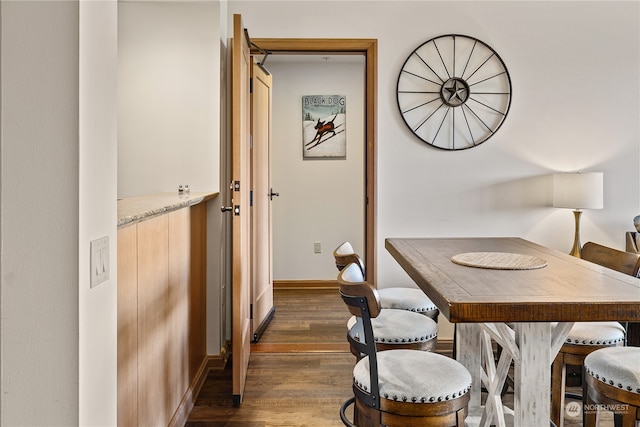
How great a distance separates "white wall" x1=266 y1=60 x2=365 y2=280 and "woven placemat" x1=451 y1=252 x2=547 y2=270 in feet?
10.6

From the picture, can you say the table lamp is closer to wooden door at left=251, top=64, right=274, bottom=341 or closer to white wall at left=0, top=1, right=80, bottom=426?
wooden door at left=251, top=64, right=274, bottom=341

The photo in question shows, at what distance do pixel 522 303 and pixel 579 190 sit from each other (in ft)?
7.06

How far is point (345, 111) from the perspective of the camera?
210 inches

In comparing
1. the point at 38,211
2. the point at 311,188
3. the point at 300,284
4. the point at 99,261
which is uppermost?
the point at 311,188

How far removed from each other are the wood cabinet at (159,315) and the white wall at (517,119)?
136 cm

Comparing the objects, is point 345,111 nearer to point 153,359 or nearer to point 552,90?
point 552,90

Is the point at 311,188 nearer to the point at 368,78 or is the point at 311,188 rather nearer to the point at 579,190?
the point at 368,78

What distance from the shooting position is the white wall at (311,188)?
17.5 feet

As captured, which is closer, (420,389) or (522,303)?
(522,303)

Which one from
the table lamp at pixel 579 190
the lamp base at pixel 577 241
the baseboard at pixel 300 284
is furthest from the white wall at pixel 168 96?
the baseboard at pixel 300 284

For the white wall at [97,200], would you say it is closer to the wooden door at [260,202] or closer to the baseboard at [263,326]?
the wooden door at [260,202]

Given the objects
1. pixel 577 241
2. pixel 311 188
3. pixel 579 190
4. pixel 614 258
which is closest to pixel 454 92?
pixel 579 190

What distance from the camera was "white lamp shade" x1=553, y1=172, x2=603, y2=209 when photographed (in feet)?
10.4

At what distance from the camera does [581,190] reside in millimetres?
3178
